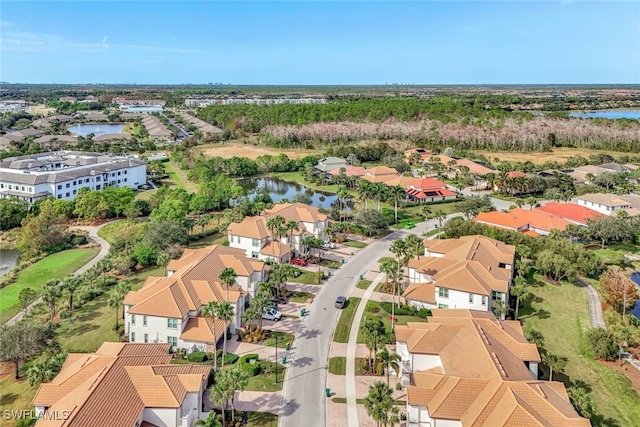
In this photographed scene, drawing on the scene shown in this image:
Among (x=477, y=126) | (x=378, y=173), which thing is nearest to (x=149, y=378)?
(x=378, y=173)

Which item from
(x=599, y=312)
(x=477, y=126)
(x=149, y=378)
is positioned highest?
(x=477, y=126)

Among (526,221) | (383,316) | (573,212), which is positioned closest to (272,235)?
(383,316)

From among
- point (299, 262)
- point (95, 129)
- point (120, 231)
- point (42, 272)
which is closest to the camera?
point (42, 272)

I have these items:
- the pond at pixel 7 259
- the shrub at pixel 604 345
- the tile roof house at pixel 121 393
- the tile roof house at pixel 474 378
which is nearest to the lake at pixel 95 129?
the pond at pixel 7 259

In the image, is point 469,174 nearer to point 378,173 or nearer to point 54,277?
point 378,173

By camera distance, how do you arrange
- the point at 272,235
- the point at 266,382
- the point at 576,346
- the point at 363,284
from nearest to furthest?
1. the point at 266,382
2. the point at 576,346
3. the point at 363,284
4. the point at 272,235

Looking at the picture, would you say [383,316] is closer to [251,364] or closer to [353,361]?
[353,361]
